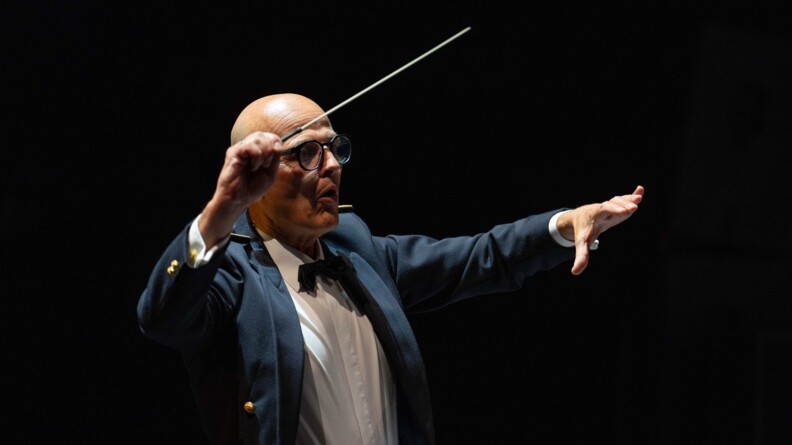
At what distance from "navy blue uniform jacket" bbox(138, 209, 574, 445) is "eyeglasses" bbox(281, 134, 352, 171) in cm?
16

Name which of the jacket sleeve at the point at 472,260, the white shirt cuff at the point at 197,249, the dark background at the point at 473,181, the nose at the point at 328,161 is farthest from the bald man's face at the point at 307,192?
the dark background at the point at 473,181

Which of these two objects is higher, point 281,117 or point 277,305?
point 281,117

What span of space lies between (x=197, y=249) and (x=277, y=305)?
0.85 feet

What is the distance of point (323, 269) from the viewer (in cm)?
176

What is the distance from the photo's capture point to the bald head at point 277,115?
5.77ft

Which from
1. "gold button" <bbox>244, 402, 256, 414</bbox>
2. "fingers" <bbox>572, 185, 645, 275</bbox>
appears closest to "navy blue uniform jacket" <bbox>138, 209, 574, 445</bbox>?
"gold button" <bbox>244, 402, 256, 414</bbox>

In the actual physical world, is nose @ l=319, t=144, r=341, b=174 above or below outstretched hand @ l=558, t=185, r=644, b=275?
above

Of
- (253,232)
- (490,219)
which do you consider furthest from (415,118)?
(253,232)

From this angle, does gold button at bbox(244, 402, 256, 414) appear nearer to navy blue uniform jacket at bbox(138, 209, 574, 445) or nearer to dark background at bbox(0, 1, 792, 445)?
navy blue uniform jacket at bbox(138, 209, 574, 445)

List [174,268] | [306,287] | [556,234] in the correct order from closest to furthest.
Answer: [174,268], [306,287], [556,234]

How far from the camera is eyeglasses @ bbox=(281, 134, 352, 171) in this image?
1.74 meters

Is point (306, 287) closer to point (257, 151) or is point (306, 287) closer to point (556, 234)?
point (257, 151)

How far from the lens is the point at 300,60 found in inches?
97.4

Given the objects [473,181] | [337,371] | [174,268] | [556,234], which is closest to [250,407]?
[337,371]
